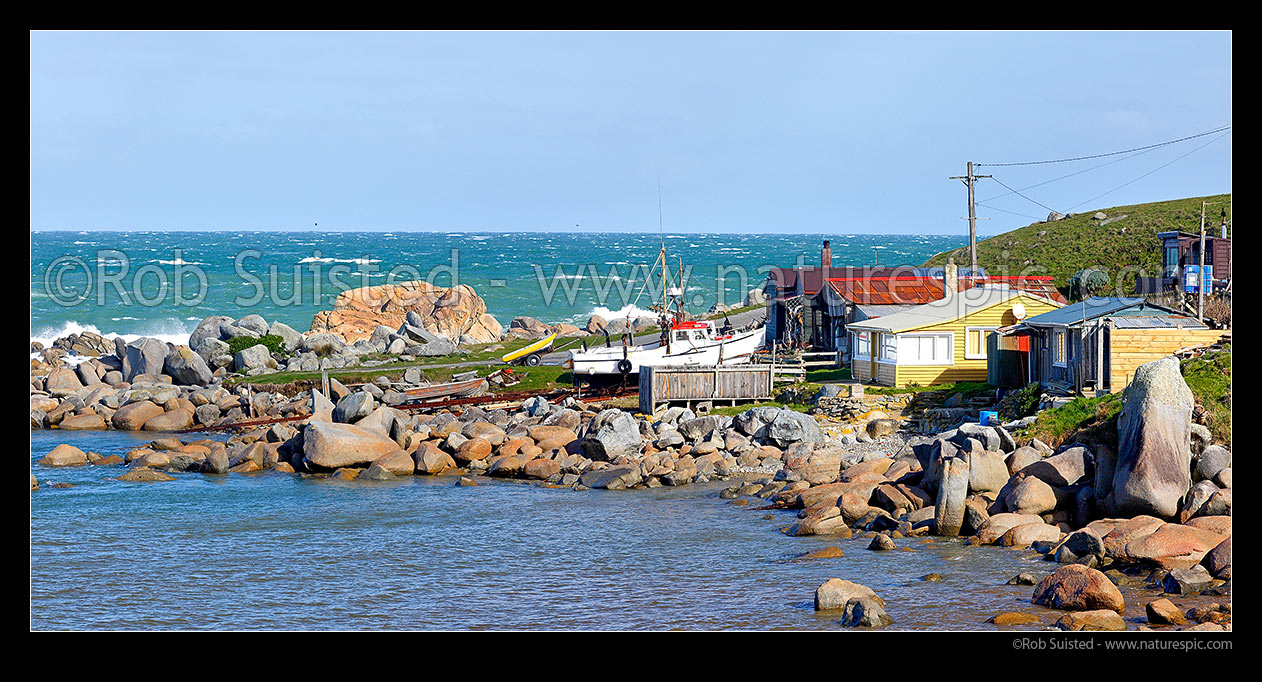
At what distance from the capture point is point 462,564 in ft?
66.5

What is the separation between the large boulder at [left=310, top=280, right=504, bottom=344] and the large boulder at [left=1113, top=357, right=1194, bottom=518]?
151ft

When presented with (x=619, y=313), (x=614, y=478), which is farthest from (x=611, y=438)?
(x=619, y=313)

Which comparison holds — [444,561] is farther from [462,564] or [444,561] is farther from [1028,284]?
[1028,284]

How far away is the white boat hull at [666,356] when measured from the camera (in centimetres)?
4147

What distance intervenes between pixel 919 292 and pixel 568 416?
54.8 ft

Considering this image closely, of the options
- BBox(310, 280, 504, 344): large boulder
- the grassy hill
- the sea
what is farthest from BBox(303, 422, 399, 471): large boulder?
the grassy hill

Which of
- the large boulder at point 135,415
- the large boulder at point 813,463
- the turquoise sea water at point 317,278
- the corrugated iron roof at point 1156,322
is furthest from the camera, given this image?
the turquoise sea water at point 317,278

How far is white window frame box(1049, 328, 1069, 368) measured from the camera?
29641mm

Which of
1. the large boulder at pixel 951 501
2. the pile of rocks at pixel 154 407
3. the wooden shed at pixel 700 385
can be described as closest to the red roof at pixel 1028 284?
the wooden shed at pixel 700 385

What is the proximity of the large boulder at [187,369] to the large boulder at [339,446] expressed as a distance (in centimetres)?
1795

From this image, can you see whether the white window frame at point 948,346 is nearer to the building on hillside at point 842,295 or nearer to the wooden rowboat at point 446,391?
the building on hillside at point 842,295

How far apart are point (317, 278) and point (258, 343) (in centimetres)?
6272
